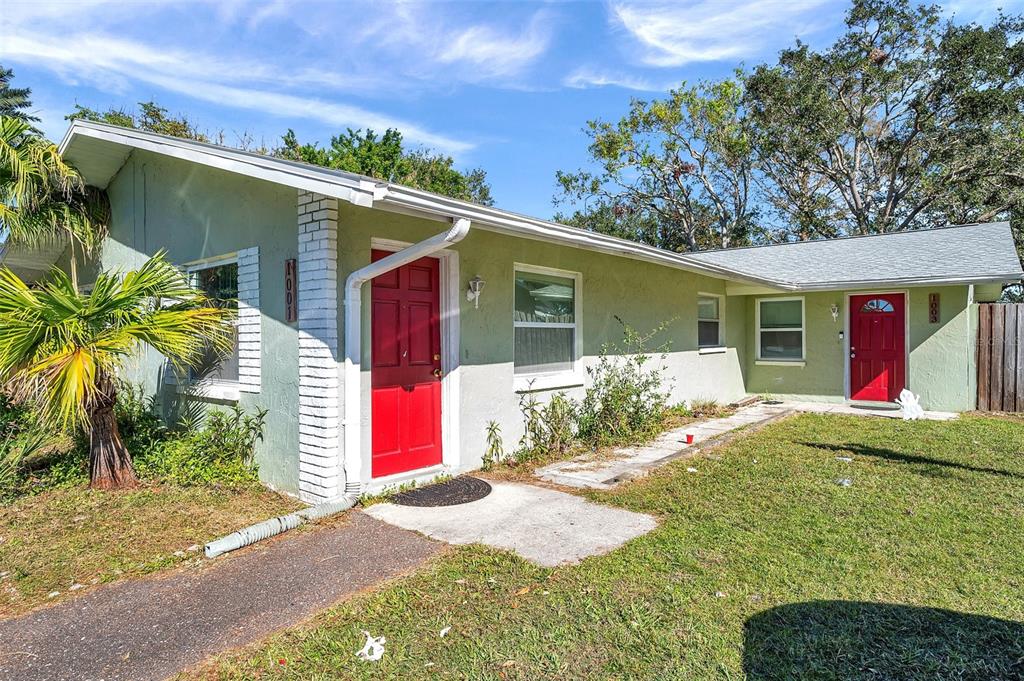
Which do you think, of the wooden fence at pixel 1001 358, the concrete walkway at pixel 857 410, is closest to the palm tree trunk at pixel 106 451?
the concrete walkway at pixel 857 410

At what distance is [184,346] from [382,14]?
5.33m

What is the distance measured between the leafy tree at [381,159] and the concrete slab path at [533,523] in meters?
13.3

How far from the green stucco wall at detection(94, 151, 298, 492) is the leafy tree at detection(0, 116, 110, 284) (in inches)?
16.0

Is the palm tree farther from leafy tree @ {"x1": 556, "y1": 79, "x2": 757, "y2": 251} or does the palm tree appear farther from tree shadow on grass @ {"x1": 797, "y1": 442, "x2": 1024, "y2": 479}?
leafy tree @ {"x1": 556, "y1": 79, "x2": 757, "y2": 251}

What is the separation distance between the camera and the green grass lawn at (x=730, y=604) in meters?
2.60

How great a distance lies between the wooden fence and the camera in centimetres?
984

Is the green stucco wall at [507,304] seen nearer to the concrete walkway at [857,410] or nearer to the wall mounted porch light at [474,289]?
the wall mounted porch light at [474,289]

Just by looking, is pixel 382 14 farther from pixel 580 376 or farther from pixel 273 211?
pixel 580 376

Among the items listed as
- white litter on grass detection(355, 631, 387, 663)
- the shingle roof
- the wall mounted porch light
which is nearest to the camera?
white litter on grass detection(355, 631, 387, 663)

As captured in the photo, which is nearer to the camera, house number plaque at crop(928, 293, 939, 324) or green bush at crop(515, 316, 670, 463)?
green bush at crop(515, 316, 670, 463)

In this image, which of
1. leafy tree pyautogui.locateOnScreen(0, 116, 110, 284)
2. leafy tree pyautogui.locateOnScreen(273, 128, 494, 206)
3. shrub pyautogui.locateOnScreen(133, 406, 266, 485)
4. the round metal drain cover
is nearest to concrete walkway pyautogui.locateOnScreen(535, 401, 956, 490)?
the round metal drain cover

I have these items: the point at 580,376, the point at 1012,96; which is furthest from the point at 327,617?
the point at 1012,96

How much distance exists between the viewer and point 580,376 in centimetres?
754

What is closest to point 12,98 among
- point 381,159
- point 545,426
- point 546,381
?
point 381,159
